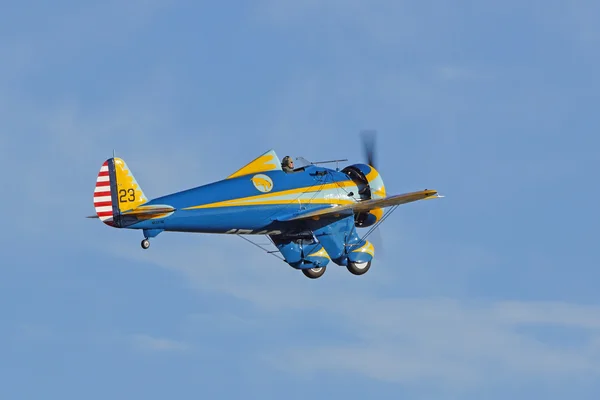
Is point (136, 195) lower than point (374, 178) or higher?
lower

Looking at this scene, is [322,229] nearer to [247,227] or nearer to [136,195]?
[247,227]

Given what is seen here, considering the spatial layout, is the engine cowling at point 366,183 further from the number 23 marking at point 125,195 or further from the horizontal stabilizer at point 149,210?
the number 23 marking at point 125,195

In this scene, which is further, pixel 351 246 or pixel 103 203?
pixel 351 246

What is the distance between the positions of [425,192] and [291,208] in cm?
362

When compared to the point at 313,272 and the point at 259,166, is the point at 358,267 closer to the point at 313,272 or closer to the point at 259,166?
the point at 313,272

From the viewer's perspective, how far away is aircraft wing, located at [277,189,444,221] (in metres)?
51.6

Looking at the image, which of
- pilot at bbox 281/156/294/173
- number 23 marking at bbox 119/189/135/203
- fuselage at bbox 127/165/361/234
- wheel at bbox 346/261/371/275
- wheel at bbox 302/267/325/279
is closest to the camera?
number 23 marking at bbox 119/189/135/203

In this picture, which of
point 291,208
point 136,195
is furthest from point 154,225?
point 291,208

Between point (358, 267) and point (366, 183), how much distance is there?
231 centimetres

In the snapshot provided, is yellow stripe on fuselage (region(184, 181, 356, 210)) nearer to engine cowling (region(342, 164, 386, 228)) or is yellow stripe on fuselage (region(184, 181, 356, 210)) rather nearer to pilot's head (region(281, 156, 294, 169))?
engine cowling (region(342, 164, 386, 228))

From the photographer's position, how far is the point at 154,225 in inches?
1964

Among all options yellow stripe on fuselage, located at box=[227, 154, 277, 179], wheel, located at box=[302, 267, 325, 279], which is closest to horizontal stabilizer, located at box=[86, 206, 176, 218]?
yellow stripe on fuselage, located at box=[227, 154, 277, 179]

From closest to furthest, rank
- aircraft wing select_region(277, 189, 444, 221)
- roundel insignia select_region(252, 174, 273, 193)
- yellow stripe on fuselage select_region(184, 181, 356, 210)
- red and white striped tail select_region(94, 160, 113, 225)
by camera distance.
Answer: red and white striped tail select_region(94, 160, 113, 225) < yellow stripe on fuselage select_region(184, 181, 356, 210) < aircraft wing select_region(277, 189, 444, 221) < roundel insignia select_region(252, 174, 273, 193)

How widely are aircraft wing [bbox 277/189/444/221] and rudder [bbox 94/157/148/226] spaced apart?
15.1 ft
